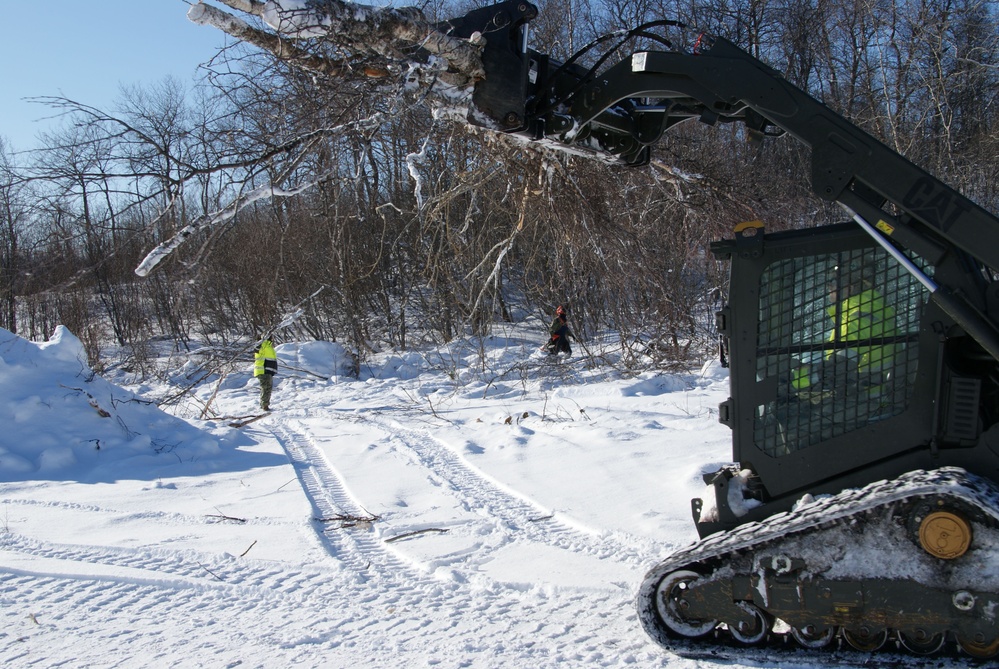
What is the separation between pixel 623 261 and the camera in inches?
364

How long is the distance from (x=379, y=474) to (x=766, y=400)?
4.34 meters

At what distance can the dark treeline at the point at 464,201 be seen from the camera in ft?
20.0

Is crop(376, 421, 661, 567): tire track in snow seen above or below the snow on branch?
below

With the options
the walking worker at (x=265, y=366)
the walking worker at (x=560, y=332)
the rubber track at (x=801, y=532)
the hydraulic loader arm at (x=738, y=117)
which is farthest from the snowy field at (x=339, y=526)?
the walking worker at (x=560, y=332)

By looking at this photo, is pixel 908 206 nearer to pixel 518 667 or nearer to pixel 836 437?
pixel 836 437

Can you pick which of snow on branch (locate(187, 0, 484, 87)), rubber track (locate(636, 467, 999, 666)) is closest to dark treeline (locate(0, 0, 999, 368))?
snow on branch (locate(187, 0, 484, 87))

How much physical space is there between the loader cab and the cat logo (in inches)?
7.9

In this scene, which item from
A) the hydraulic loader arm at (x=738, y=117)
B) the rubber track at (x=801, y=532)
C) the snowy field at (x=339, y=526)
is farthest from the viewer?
the snowy field at (x=339, y=526)

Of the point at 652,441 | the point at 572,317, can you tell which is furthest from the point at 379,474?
the point at 572,317

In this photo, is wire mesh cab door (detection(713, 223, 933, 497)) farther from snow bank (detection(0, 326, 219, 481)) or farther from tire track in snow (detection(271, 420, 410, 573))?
snow bank (detection(0, 326, 219, 481))

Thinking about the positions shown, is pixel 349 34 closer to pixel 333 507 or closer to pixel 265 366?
pixel 333 507

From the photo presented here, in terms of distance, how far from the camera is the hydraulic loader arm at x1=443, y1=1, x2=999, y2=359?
3.02 m

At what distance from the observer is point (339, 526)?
5312mm

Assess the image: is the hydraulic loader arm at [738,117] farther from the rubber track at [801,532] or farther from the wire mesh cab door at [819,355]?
the rubber track at [801,532]
